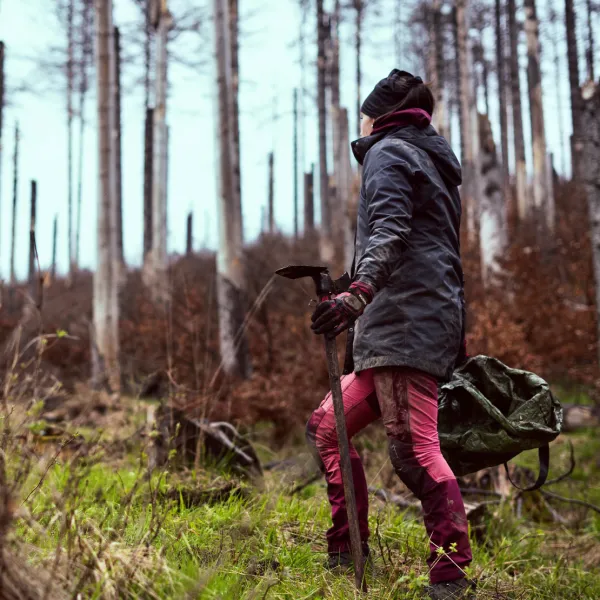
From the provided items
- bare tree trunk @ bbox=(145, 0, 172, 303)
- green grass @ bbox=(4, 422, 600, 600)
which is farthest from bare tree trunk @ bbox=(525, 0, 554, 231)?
green grass @ bbox=(4, 422, 600, 600)

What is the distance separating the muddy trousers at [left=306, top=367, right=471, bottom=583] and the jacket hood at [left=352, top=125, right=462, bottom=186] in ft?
3.00

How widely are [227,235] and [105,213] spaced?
3.10 meters

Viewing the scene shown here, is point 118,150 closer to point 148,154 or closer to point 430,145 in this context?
point 148,154

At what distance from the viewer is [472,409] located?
10.1ft

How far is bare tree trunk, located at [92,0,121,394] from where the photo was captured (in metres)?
10.9

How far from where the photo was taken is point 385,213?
2775mm

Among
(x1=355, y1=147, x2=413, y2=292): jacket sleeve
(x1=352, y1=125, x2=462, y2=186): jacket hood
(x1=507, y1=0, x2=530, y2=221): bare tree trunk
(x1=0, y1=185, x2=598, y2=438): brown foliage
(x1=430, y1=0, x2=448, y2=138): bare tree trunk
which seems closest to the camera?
(x1=355, y1=147, x2=413, y2=292): jacket sleeve

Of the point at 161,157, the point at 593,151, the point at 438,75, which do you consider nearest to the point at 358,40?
the point at 438,75

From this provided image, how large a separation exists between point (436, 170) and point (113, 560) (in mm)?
2009

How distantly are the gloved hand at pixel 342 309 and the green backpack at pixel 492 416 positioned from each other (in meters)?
0.75

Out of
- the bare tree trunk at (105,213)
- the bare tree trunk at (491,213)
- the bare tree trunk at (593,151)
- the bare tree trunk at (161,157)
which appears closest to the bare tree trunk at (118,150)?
the bare tree trunk at (161,157)

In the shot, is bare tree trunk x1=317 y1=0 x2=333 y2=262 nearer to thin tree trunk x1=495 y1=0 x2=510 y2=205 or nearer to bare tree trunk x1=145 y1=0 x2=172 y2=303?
bare tree trunk x1=145 y1=0 x2=172 y2=303

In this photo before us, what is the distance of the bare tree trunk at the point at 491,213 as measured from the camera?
1137 centimetres

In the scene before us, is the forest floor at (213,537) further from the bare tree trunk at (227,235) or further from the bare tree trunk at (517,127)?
the bare tree trunk at (517,127)
